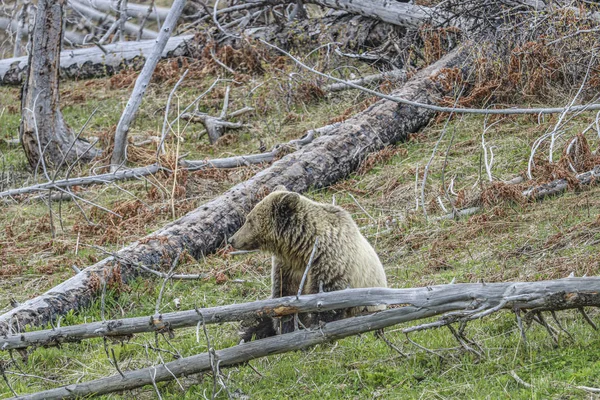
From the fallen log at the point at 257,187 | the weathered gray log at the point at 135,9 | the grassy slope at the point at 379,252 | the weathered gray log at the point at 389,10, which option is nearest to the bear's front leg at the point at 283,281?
the grassy slope at the point at 379,252

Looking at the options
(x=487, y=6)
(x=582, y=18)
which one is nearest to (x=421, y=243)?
(x=582, y=18)

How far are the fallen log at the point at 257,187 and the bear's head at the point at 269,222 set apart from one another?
1706mm

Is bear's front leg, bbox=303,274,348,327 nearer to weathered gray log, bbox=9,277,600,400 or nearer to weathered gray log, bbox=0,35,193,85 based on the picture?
weathered gray log, bbox=9,277,600,400

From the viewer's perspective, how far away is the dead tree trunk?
448 inches

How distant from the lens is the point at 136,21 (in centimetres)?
2025

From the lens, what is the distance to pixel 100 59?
15867mm

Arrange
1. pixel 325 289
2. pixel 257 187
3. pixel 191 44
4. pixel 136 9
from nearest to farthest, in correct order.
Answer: pixel 325 289
pixel 257 187
pixel 191 44
pixel 136 9

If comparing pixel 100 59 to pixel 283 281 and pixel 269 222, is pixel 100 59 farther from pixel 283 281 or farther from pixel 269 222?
pixel 283 281

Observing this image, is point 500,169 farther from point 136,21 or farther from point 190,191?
point 136,21

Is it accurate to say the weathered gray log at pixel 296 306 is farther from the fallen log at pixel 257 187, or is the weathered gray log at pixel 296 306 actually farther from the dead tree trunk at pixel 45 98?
the dead tree trunk at pixel 45 98

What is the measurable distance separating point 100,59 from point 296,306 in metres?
11.8

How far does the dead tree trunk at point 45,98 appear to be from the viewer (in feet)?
37.3

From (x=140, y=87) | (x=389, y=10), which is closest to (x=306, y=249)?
(x=140, y=87)

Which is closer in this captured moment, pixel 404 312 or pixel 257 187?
pixel 404 312
